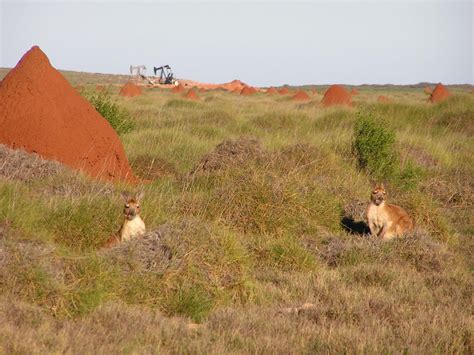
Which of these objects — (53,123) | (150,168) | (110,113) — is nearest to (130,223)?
(53,123)

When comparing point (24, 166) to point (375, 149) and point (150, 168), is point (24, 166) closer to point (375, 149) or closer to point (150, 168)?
point (150, 168)

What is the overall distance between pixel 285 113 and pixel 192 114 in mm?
3043

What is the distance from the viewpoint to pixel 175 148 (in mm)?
14812

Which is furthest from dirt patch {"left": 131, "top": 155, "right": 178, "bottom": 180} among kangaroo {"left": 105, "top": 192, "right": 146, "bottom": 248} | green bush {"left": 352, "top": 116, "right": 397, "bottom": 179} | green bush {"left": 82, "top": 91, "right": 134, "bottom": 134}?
kangaroo {"left": 105, "top": 192, "right": 146, "bottom": 248}

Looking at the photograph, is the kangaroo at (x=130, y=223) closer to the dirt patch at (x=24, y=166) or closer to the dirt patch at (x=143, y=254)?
the dirt patch at (x=143, y=254)

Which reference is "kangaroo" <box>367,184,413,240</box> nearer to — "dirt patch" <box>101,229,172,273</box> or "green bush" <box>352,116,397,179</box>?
"dirt patch" <box>101,229,172,273</box>

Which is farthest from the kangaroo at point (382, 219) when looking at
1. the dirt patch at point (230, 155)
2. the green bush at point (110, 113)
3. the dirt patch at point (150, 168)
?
the green bush at point (110, 113)

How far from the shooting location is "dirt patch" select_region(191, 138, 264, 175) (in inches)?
454

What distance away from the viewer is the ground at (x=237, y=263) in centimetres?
510

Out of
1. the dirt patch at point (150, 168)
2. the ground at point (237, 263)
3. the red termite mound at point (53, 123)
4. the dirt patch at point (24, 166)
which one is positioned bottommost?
the dirt patch at point (150, 168)

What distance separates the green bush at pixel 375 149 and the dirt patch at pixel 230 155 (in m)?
2.36

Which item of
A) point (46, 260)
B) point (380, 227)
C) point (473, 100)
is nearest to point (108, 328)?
point (46, 260)

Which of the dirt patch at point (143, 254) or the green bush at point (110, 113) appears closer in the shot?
the dirt patch at point (143, 254)

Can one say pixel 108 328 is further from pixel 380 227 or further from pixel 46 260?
pixel 380 227
